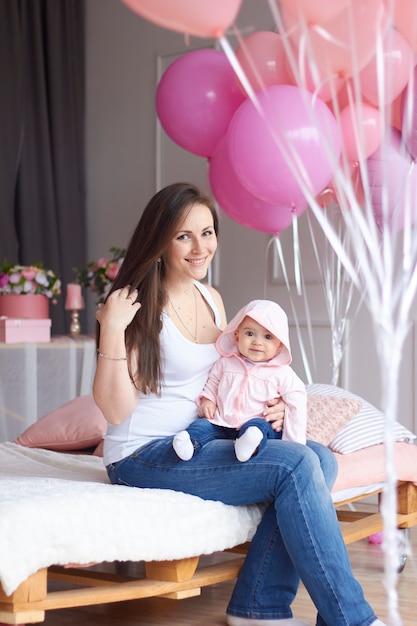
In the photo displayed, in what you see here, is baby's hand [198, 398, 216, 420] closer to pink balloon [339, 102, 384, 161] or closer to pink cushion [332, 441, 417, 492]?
pink cushion [332, 441, 417, 492]

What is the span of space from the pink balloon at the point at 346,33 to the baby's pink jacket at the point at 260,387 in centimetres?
56

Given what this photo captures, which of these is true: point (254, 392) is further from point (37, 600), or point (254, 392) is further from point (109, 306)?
point (37, 600)

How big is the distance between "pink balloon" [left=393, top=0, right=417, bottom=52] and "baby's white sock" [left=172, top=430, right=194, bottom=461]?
109cm

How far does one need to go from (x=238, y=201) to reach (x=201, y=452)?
3.71 ft

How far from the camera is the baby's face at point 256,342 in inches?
82.0

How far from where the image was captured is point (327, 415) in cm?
244

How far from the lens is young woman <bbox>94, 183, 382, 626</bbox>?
1840 millimetres

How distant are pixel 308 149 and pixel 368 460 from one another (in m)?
0.86

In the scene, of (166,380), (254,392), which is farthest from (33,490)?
(254,392)

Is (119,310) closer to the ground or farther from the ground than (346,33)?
closer to the ground

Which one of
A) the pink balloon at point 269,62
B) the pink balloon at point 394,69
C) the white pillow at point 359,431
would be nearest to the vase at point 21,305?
the white pillow at point 359,431

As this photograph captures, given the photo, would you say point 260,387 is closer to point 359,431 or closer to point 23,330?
point 359,431

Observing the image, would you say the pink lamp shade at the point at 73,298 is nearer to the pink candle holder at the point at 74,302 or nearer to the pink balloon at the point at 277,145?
the pink candle holder at the point at 74,302

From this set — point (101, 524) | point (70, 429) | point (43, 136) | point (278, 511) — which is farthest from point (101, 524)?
point (43, 136)
